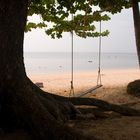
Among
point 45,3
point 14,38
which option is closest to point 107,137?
point 14,38

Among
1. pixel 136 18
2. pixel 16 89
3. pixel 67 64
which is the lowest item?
pixel 67 64

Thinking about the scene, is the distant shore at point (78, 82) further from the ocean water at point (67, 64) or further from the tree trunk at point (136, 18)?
the ocean water at point (67, 64)

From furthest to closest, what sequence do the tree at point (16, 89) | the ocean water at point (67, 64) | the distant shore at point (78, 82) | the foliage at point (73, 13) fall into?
the ocean water at point (67, 64) < the distant shore at point (78, 82) < the foliage at point (73, 13) < the tree at point (16, 89)

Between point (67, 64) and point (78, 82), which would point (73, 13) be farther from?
point (67, 64)

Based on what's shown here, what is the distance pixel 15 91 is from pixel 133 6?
22.9 ft

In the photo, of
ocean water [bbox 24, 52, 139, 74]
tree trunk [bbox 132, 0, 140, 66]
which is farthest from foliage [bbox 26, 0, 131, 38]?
ocean water [bbox 24, 52, 139, 74]

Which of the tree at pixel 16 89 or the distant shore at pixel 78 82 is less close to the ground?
the tree at pixel 16 89

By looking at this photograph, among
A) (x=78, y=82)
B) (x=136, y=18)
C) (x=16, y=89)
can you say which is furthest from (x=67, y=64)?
(x=16, y=89)

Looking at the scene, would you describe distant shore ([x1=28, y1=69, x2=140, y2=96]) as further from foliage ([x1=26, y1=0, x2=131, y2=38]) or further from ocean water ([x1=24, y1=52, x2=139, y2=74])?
ocean water ([x1=24, y1=52, x2=139, y2=74])

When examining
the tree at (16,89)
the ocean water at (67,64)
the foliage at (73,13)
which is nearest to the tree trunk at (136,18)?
the foliage at (73,13)

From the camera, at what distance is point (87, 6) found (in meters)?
10.4

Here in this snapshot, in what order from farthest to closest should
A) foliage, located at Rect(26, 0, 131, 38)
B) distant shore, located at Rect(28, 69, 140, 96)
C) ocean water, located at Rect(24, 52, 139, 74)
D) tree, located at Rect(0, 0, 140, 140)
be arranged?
ocean water, located at Rect(24, 52, 139, 74)
distant shore, located at Rect(28, 69, 140, 96)
foliage, located at Rect(26, 0, 131, 38)
tree, located at Rect(0, 0, 140, 140)

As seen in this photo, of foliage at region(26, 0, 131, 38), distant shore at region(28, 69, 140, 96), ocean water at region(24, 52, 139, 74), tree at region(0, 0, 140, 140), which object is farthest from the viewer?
ocean water at region(24, 52, 139, 74)

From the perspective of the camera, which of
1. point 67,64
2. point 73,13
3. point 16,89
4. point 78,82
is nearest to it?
point 16,89
